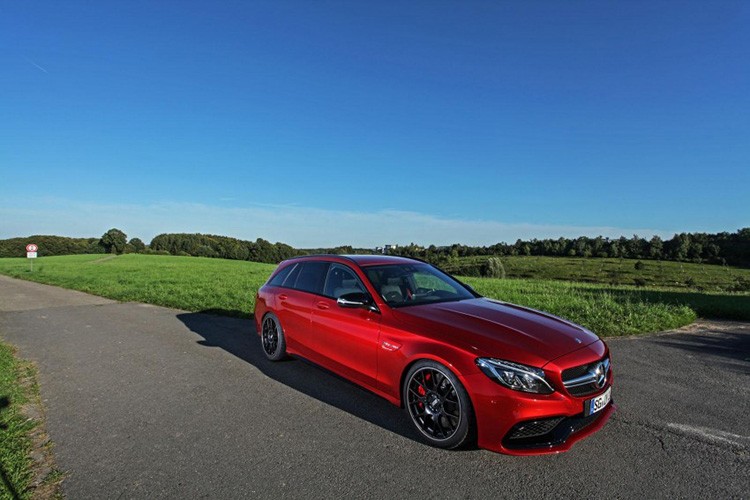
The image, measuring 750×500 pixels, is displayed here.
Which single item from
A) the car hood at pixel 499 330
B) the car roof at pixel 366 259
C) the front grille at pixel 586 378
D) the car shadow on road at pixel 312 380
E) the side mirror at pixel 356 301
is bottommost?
the car shadow on road at pixel 312 380

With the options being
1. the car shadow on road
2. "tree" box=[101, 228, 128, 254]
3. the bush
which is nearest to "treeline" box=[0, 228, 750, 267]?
"tree" box=[101, 228, 128, 254]

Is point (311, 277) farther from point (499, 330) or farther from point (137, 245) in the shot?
point (137, 245)

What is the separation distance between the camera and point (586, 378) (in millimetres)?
3381

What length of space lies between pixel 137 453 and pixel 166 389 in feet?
5.33

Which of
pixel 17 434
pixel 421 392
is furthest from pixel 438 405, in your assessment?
pixel 17 434

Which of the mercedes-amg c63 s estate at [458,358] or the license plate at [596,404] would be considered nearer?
the mercedes-amg c63 s estate at [458,358]

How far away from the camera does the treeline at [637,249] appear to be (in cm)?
6950

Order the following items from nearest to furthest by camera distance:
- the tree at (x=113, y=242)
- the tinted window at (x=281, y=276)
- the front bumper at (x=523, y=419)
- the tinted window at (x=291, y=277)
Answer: the front bumper at (x=523, y=419)
the tinted window at (x=291, y=277)
the tinted window at (x=281, y=276)
the tree at (x=113, y=242)

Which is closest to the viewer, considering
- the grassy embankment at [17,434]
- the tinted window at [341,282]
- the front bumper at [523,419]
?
the grassy embankment at [17,434]

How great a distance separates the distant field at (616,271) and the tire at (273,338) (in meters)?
48.9

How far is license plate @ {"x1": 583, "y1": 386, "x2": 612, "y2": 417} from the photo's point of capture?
10.8 ft

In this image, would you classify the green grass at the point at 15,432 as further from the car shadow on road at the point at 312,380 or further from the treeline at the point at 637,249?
the treeline at the point at 637,249

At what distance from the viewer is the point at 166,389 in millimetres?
4957

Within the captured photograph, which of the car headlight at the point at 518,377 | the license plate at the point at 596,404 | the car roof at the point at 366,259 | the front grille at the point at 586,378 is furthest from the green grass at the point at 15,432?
the license plate at the point at 596,404
